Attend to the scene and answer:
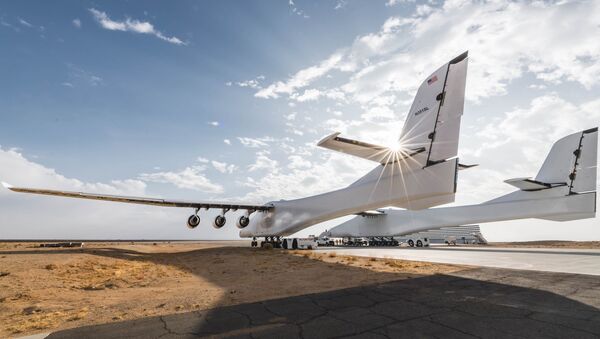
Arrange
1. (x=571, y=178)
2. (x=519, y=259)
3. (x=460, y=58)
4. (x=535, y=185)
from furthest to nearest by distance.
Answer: (x=535, y=185), (x=571, y=178), (x=519, y=259), (x=460, y=58)

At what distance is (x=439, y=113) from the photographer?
13008 millimetres

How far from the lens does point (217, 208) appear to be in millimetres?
24828

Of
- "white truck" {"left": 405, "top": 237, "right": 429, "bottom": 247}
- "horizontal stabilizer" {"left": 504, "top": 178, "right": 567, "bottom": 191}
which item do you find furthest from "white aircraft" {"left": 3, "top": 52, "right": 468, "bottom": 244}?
"white truck" {"left": 405, "top": 237, "right": 429, "bottom": 247}

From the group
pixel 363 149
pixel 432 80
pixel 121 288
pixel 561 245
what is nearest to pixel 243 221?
pixel 363 149

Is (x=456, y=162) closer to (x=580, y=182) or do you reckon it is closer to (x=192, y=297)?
(x=192, y=297)

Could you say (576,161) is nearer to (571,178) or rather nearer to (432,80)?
(571,178)

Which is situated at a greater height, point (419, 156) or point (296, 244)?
point (419, 156)

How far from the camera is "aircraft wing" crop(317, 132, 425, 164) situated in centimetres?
1102

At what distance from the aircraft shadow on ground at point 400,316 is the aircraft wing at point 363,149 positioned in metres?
5.21

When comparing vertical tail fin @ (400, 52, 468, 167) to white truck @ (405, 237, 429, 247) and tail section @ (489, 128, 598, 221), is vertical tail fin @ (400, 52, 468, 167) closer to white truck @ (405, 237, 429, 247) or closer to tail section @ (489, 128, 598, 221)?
tail section @ (489, 128, 598, 221)

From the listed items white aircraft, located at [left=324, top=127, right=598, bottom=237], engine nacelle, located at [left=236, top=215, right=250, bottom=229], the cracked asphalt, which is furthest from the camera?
white aircraft, located at [left=324, top=127, right=598, bottom=237]

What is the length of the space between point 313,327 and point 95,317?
3.99 meters

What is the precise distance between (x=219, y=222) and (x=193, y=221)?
234cm

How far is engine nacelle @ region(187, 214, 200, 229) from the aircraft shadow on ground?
16.6 meters
